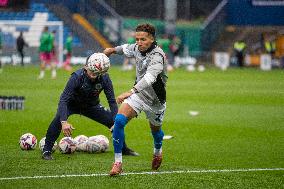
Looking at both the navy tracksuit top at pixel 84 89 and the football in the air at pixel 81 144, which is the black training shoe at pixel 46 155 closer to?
the navy tracksuit top at pixel 84 89

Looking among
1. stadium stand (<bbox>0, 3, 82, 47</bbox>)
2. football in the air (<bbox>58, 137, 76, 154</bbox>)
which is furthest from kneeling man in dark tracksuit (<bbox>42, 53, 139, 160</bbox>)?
stadium stand (<bbox>0, 3, 82, 47</bbox>)

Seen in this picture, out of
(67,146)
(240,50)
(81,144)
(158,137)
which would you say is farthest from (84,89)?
(240,50)

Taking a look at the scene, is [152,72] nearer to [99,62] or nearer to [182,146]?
[99,62]

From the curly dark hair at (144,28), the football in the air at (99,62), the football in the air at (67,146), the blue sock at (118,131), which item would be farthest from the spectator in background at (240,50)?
the blue sock at (118,131)

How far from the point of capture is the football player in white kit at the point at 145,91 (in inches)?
479

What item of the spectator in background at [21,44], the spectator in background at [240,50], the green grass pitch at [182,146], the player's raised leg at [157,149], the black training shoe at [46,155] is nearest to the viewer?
the green grass pitch at [182,146]

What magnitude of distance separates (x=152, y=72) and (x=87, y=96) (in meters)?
2.28

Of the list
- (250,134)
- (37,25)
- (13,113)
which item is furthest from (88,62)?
(37,25)

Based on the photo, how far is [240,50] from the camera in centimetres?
5947

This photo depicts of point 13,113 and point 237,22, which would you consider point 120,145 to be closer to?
point 13,113

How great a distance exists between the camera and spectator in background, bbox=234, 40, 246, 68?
5912 cm

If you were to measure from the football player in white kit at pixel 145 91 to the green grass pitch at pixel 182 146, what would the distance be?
637 millimetres

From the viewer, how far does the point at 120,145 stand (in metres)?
12.3

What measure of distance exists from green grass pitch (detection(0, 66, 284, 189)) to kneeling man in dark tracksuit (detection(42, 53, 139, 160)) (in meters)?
0.57
